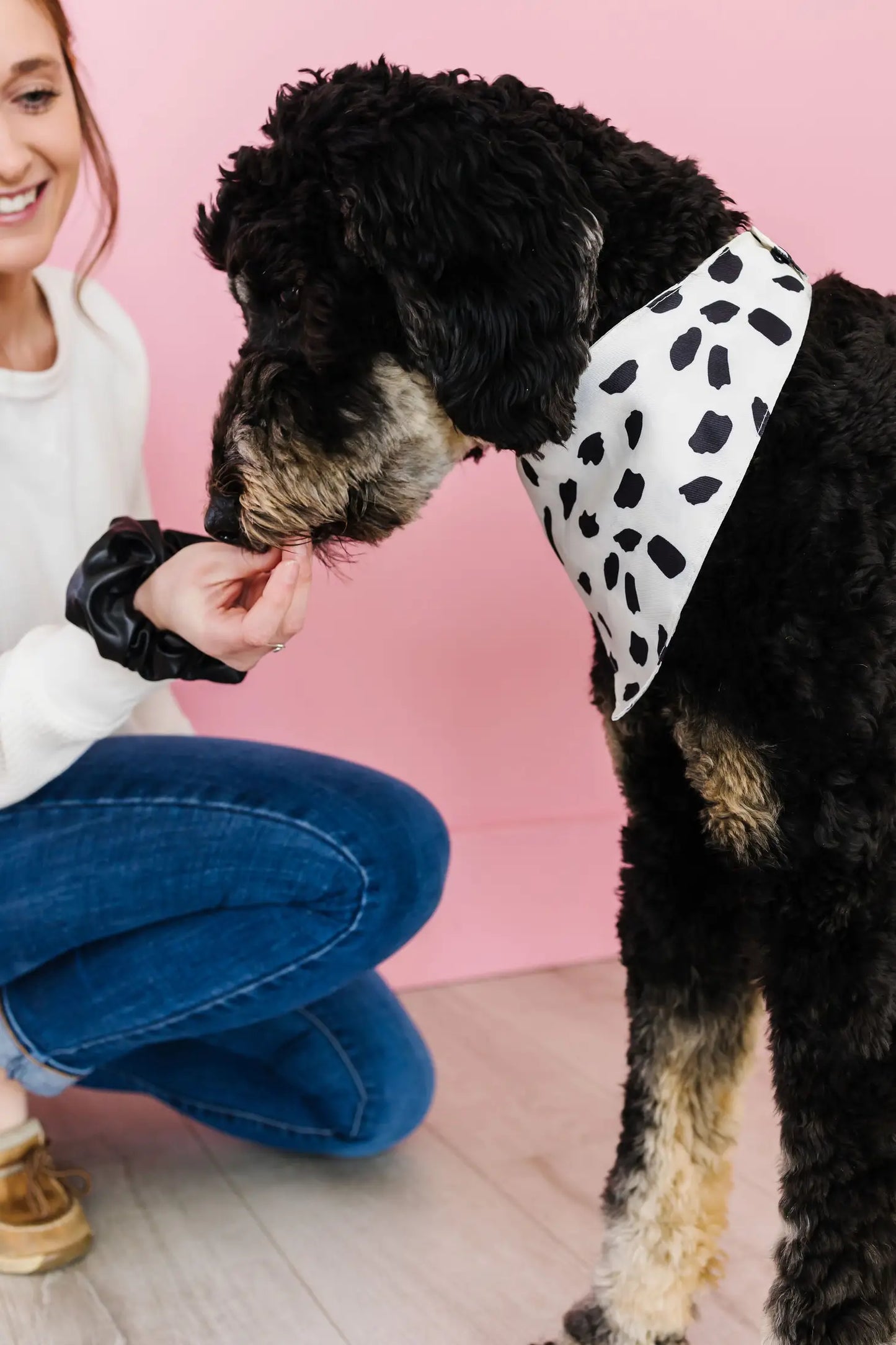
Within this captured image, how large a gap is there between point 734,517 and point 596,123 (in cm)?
34

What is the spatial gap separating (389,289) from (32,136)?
0.72 m

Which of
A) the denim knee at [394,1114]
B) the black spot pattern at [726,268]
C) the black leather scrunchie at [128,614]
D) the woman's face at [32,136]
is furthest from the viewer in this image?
the denim knee at [394,1114]

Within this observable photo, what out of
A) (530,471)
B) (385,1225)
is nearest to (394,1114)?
(385,1225)

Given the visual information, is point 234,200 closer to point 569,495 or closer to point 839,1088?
point 569,495

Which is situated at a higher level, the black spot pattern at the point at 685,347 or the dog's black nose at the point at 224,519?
the black spot pattern at the point at 685,347

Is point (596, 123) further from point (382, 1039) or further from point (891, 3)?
point (891, 3)

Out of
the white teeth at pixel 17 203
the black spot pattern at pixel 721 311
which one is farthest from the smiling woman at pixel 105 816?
the black spot pattern at pixel 721 311

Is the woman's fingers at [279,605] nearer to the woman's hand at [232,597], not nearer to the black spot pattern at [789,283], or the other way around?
the woman's hand at [232,597]

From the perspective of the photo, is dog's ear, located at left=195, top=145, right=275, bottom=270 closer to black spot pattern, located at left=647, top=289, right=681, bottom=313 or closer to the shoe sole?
black spot pattern, located at left=647, top=289, right=681, bottom=313

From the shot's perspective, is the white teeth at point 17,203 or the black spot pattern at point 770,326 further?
the white teeth at point 17,203

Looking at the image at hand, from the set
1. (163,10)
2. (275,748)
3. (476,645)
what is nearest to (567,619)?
(476,645)

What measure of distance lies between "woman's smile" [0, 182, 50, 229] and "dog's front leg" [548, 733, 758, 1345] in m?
0.94

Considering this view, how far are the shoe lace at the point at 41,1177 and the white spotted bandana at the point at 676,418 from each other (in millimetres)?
926

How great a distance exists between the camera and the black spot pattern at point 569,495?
1.13m
